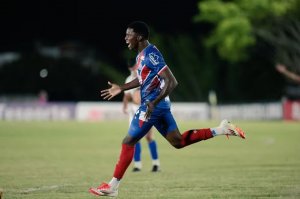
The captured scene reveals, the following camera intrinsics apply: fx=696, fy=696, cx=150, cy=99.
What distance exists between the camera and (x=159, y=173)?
51.1 feet

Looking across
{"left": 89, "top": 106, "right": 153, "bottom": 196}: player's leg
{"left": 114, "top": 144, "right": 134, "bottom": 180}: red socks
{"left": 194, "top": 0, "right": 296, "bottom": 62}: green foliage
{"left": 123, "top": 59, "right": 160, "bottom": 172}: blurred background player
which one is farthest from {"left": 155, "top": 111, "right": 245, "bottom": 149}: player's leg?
{"left": 194, "top": 0, "right": 296, "bottom": 62}: green foliage

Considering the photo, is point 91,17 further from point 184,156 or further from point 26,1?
A: point 184,156

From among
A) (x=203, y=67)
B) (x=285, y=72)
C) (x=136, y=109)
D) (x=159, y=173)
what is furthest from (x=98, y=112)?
→ (x=285, y=72)

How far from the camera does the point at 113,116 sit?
5472 centimetres

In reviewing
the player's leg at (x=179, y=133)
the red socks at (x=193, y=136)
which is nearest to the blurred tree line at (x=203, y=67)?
the player's leg at (x=179, y=133)

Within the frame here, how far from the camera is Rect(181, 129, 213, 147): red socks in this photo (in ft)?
36.3

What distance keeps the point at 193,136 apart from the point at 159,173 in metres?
4.57

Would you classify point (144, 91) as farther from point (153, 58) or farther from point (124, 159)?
point (124, 159)

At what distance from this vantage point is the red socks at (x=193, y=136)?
436 inches

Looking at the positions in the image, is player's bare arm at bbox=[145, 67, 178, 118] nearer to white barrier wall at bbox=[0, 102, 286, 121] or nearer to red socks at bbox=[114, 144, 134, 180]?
red socks at bbox=[114, 144, 134, 180]

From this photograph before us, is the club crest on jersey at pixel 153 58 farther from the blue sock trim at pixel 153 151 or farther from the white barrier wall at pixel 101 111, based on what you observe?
the white barrier wall at pixel 101 111

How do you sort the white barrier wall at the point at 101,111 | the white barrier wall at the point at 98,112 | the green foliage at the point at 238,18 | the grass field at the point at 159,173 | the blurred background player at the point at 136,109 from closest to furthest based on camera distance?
the grass field at the point at 159,173 < the blurred background player at the point at 136,109 < the white barrier wall at the point at 101,111 < the white barrier wall at the point at 98,112 < the green foliage at the point at 238,18

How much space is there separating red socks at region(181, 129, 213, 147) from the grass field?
33.4 inches

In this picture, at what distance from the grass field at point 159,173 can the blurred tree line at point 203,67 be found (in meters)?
37.9
